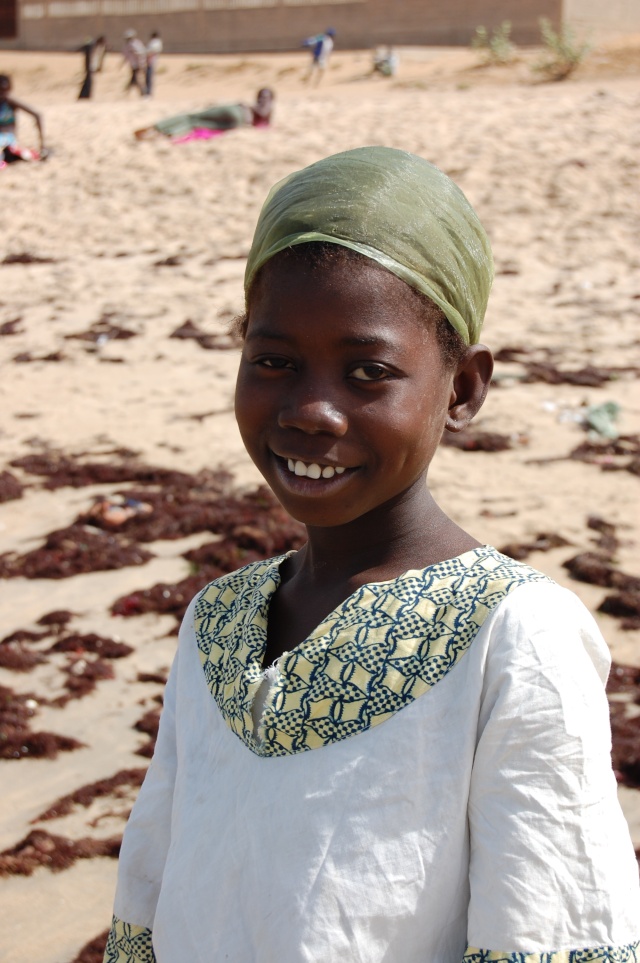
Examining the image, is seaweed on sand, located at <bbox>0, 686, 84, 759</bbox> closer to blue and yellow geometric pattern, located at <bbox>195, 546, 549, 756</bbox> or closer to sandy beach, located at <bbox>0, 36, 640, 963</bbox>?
sandy beach, located at <bbox>0, 36, 640, 963</bbox>

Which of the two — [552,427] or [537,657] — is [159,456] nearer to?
[552,427]

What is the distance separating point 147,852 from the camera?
1.75 metres

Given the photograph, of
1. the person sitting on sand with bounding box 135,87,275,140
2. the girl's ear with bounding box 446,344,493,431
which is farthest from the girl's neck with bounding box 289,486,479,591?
the person sitting on sand with bounding box 135,87,275,140

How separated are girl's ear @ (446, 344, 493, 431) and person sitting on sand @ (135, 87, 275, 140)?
16.0 m

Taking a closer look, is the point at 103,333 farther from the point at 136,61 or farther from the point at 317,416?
the point at 136,61

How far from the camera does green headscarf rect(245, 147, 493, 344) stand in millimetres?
1471

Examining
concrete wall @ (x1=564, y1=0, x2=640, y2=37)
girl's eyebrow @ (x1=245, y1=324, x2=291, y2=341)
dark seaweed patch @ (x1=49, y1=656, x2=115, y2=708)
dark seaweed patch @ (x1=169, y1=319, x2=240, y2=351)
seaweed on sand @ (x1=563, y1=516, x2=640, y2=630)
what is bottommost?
dark seaweed patch @ (x1=169, y1=319, x2=240, y2=351)

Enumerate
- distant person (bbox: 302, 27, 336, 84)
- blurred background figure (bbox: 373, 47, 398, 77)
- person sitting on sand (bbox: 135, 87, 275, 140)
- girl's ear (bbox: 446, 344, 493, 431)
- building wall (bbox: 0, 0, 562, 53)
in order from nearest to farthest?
girl's ear (bbox: 446, 344, 493, 431), person sitting on sand (bbox: 135, 87, 275, 140), blurred background figure (bbox: 373, 47, 398, 77), distant person (bbox: 302, 27, 336, 84), building wall (bbox: 0, 0, 562, 53)

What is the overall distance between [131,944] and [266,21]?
35.0m

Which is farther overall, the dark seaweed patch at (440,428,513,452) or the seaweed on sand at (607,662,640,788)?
the dark seaweed patch at (440,428,513,452)

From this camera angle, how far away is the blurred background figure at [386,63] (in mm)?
26797

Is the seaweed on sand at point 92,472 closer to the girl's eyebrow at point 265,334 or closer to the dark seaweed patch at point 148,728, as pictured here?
the dark seaweed patch at point 148,728

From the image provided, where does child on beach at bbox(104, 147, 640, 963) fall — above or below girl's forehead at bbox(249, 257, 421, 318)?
below

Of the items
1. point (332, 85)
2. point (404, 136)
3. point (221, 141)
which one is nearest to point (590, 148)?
point (404, 136)
